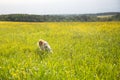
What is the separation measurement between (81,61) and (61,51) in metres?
2.08

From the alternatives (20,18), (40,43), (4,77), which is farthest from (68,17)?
(4,77)

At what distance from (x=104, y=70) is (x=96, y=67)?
0.82 feet

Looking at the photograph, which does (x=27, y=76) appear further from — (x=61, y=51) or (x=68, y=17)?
(x=68, y=17)

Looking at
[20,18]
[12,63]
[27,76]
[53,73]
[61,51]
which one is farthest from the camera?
[20,18]

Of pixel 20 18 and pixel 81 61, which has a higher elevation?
pixel 81 61

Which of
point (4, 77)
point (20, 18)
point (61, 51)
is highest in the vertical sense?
point (4, 77)

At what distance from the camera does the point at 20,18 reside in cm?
7012

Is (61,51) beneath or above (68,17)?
above

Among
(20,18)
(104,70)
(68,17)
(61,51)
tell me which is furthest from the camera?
(20,18)

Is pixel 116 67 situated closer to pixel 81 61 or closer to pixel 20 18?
pixel 81 61

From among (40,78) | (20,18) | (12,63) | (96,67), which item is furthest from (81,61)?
(20,18)

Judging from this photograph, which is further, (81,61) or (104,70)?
(81,61)

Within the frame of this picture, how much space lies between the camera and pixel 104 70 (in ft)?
19.9

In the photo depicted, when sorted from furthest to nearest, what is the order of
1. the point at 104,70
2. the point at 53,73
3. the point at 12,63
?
1. the point at 12,63
2. the point at 104,70
3. the point at 53,73
